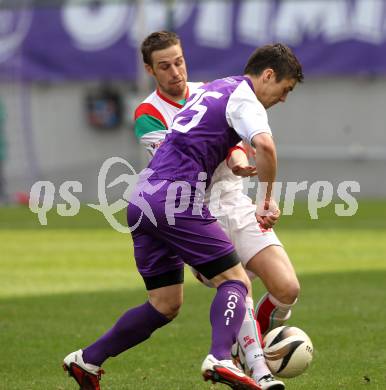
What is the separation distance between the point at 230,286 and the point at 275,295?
3.02 ft

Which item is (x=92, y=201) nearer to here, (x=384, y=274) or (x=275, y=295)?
(x=384, y=274)

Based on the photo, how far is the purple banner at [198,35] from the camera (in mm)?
30422

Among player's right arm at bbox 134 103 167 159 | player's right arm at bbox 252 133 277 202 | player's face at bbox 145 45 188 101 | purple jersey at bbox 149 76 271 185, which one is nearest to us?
player's right arm at bbox 252 133 277 202

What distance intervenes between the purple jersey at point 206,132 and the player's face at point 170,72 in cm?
115

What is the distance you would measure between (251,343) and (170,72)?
2187 mm

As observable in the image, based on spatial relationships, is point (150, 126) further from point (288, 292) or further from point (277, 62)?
point (288, 292)

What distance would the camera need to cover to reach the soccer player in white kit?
6934 mm

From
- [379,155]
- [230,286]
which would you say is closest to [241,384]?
[230,286]

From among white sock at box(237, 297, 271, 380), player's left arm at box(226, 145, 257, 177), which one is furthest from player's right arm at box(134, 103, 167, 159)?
white sock at box(237, 297, 271, 380)

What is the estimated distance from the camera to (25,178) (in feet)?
108

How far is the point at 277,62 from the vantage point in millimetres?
6582

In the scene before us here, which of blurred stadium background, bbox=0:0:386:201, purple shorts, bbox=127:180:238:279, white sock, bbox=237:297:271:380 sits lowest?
blurred stadium background, bbox=0:0:386:201

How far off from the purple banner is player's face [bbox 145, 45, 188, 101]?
75.4ft

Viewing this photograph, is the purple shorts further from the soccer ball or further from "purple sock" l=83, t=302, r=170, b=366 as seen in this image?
the soccer ball
